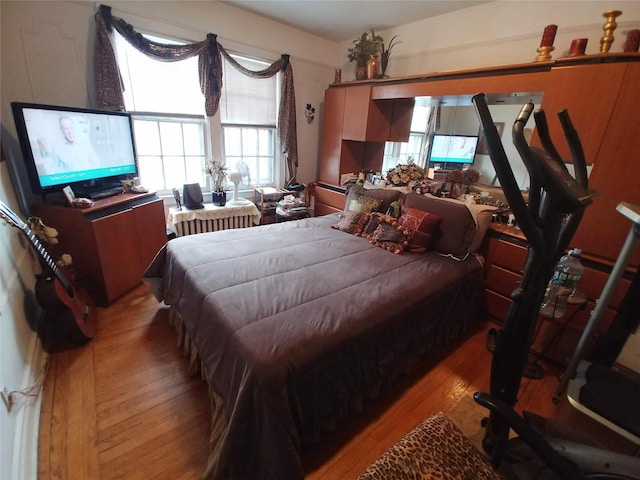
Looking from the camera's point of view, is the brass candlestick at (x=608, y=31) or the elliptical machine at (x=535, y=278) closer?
the elliptical machine at (x=535, y=278)

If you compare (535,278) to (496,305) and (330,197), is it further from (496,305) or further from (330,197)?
(330,197)

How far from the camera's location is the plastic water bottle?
5.97ft

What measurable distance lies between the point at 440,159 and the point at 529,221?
2.40 metres

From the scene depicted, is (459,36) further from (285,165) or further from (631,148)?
(285,165)

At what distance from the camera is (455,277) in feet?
6.65

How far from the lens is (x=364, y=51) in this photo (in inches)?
134

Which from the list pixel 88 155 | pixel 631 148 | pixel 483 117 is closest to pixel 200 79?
pixel 88 155

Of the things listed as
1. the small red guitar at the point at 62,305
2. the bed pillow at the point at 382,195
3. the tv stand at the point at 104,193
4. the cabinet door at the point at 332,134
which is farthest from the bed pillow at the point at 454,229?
the tv stand at the point at 104,193

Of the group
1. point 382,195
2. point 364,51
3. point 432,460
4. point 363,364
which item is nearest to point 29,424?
point 363,364

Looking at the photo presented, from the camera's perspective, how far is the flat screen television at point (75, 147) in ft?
6.71

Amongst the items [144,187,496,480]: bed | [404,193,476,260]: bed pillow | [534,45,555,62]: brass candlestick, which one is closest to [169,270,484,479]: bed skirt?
[144,187,496,480]: bed

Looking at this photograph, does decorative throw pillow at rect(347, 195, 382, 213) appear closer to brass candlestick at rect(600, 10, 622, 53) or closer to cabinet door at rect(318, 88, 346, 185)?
cabinet door at rect(318, 88, 346, 185)

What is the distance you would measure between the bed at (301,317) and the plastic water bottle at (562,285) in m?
0.47

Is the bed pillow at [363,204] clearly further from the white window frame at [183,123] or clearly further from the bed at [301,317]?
the white window frame at [183,123]
